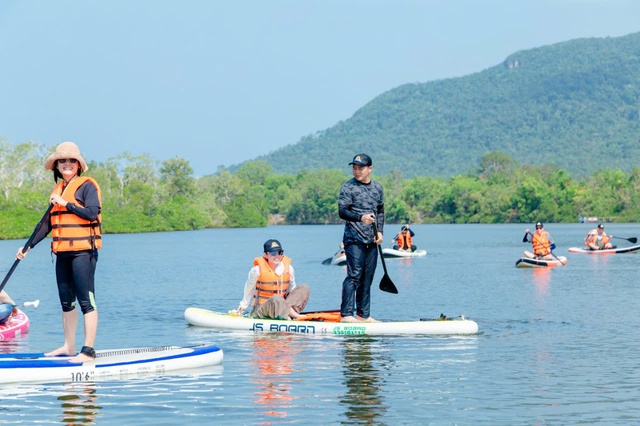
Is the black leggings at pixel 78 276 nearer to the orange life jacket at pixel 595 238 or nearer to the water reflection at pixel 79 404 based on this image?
the water reflection at pixel 79 404

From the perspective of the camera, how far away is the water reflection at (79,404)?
34.9ft

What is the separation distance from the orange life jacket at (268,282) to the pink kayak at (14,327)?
380 centimetres

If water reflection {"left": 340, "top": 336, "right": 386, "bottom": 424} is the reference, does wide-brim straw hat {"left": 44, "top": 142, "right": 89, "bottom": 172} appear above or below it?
above

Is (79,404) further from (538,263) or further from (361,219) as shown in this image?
(538,263)

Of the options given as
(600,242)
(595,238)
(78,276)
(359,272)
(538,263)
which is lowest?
(538,263)

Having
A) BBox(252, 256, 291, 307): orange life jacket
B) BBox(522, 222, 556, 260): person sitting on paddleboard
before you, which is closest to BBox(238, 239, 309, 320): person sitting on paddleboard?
BBox(252, 256, 291, 307): orange life jacket

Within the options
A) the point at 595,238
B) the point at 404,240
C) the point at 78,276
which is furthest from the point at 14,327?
the point at 595,238

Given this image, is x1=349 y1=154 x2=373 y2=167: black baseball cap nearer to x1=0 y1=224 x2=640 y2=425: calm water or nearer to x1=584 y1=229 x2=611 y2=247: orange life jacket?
x1=0 y1=224 x2=640 y2=425: calm water

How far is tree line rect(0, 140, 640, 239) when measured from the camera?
387ft

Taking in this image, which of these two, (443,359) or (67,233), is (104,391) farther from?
(443,359)

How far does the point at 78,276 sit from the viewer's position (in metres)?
12.0

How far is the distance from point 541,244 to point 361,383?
28.2m

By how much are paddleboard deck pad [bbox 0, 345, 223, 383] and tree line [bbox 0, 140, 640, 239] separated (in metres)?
86.8

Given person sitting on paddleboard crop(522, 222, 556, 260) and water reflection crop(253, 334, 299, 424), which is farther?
person sitting on paddleboard crop(522, 222, 556, 260)
